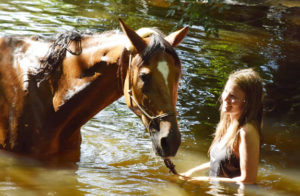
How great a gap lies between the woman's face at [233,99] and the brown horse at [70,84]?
25.9 inches

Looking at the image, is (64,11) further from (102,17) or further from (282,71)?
(282,71)

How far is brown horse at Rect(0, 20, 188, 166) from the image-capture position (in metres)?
3.49

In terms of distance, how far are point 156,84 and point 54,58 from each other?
1.07m

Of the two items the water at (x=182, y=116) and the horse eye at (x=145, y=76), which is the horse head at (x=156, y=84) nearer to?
the horse eye at (x=145, y=76)

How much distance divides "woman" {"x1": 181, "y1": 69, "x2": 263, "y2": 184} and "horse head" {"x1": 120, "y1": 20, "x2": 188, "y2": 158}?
723 mm

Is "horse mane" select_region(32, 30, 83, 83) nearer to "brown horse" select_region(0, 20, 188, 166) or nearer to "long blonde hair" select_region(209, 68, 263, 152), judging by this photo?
"brown horse" select_region(0, 20, 188, 166)

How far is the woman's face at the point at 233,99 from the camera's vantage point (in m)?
4.00

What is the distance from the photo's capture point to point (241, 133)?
386cm

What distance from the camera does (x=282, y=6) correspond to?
55.8ft

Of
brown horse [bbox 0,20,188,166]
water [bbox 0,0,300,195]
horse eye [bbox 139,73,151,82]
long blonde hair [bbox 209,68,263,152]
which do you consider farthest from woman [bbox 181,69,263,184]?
horse eye [bbox 139,73,151,82]

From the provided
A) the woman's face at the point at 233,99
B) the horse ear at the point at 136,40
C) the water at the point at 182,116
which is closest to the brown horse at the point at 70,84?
the horse ear at the point at 136,40

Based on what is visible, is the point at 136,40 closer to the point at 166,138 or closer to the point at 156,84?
the point at 156,84

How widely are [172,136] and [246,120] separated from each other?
2.83 ft

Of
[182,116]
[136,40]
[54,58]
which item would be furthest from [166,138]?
[182,116]
